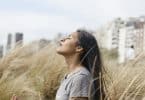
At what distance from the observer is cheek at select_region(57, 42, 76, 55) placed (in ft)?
14.9

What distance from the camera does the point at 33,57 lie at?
7.70 metres

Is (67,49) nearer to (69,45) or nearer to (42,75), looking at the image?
(69,45)

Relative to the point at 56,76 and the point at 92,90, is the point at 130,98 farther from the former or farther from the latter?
the point at 56,76

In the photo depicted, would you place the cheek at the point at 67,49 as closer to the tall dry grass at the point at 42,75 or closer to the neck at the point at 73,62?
the neck at the point at 73,62

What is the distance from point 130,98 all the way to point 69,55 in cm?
62

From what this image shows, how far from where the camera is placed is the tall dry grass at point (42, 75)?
4.40 meters

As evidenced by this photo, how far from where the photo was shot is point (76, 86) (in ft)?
13.8

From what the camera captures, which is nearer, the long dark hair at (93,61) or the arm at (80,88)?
the arm at (80,88)

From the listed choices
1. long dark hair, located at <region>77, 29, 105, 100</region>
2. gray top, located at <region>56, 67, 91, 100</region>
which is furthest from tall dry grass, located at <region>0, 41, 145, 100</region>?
gray top, located at <region>56, 67, 91, 100</region>

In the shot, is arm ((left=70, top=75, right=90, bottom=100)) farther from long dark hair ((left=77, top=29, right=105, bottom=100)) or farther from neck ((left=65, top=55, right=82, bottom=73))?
neck ((left=65, top=55, right=82, bottom=73))

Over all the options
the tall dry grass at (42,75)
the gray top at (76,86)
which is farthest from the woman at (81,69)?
the tall dry grass at (42,75)

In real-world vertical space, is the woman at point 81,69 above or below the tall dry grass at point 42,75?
above

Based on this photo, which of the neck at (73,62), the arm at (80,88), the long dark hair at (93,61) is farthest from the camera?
the neck at (73,62)

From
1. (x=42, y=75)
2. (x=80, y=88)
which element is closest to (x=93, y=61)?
(x=80, y=88)
